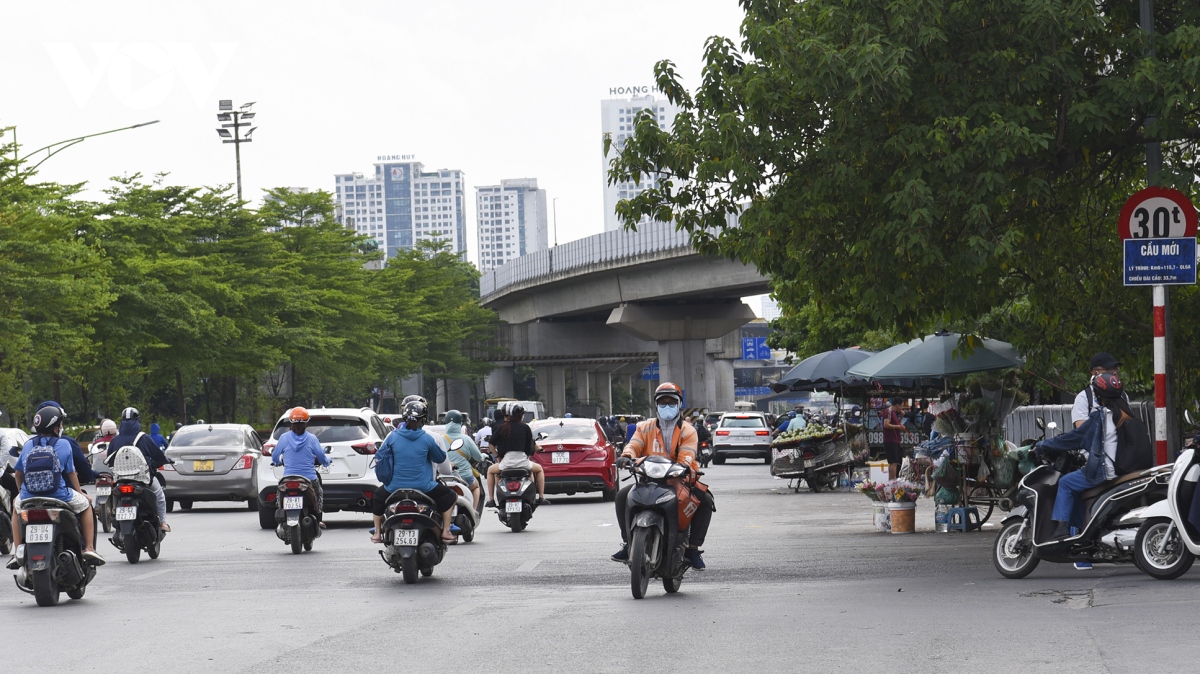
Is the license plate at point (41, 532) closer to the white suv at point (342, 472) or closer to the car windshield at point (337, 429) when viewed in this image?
the white suv at point (342, 472)

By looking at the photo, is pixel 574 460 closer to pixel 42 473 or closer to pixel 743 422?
pixel 42 473

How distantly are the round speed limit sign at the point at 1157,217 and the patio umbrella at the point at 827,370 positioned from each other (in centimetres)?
1610

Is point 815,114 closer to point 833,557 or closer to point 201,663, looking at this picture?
point 833,557

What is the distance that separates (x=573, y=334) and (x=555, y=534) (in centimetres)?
6200

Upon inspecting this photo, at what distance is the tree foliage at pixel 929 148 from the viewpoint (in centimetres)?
1295

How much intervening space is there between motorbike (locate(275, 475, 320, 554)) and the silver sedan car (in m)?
9.20

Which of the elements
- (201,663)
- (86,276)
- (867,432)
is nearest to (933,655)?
(201,663)

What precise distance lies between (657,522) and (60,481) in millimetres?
4800

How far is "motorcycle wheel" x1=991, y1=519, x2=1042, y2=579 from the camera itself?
12344mm

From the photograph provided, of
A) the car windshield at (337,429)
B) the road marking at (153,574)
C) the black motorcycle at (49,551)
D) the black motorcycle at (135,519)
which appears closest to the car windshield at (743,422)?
the car windshield at (337,429)

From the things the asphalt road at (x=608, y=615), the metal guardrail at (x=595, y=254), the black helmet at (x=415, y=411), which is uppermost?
the metal guardrail at (x=595, y=254)

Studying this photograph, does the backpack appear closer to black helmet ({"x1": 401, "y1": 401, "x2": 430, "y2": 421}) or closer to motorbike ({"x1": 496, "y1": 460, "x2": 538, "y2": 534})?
black helmet ({"x1": 401, "y1": 401, "x2": 430, "y2": 421})

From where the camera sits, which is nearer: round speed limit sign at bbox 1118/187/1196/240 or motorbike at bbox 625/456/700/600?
motorbike at bbox 625/456/700/600

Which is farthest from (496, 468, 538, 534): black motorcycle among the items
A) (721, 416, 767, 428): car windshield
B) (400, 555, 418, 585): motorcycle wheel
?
(721, 416, 767, 428): car windshield
